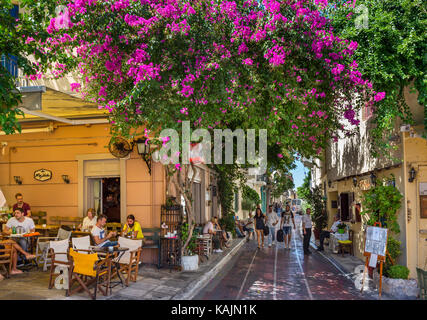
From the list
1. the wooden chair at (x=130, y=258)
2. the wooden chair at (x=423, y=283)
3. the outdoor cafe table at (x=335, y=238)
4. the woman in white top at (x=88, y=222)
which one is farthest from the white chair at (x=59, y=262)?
the outdoor cafe table at (x=335, y=238)

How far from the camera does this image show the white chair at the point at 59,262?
7.85 metres

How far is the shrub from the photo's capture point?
8109 mm

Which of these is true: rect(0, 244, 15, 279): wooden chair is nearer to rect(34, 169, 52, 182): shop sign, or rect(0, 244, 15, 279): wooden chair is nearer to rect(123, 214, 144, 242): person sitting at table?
rect(123, 214, 144, 242): person sitting at table

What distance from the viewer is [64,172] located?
12.0m

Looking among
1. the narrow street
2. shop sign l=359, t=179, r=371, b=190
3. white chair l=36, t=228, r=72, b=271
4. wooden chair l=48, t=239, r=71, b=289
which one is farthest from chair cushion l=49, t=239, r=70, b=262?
shop sign l=359, t=179, r=371, b=190

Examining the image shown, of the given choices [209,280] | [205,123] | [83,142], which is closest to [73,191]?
[83,142]

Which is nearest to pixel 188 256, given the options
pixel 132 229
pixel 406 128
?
pixel 132 229

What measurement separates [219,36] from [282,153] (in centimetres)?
761

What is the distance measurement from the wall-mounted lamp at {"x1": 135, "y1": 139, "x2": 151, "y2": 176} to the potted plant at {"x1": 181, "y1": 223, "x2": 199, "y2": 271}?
1.88m

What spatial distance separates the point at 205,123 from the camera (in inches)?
317

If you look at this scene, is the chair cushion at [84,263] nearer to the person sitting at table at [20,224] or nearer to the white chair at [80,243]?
the white chair at [80,243]

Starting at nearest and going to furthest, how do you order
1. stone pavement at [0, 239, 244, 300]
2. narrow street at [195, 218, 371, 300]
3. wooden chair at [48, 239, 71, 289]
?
stone pavement at [0, 239, 244, 300], wooden chair at [48, 239, 71, 289], narrow street at [195, 218, 371, 300]
